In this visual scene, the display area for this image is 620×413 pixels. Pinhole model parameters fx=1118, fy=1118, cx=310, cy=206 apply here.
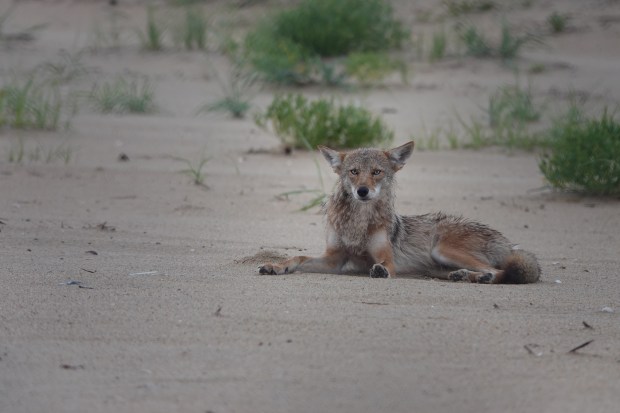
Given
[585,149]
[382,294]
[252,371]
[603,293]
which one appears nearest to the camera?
[252,371]

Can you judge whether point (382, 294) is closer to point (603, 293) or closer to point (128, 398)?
point (603, 293)

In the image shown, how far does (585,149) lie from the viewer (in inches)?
405

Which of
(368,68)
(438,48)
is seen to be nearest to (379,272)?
(368,68)

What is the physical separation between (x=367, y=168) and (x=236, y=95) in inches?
273

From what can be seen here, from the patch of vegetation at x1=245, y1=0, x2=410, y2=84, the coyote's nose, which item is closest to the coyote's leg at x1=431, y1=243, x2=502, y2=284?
the coyote's nose

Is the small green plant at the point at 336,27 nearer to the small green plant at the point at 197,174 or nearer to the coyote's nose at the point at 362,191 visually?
the small green plant at the point at 197,174

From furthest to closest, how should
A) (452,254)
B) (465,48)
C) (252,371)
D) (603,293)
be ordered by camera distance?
(465,48) < (452,254) < (603,293) < (252,371)

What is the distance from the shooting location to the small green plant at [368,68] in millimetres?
15469

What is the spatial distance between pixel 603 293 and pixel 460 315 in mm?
1288

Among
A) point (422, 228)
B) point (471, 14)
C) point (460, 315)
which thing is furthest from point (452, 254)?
point (471, 14)

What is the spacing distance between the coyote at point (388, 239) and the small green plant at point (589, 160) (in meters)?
3.04

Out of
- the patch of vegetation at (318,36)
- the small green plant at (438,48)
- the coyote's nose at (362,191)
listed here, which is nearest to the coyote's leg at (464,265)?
the coyote's nose at (362,191)

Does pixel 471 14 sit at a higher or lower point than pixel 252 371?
higher

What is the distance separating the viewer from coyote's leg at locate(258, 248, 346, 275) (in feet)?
22.4
